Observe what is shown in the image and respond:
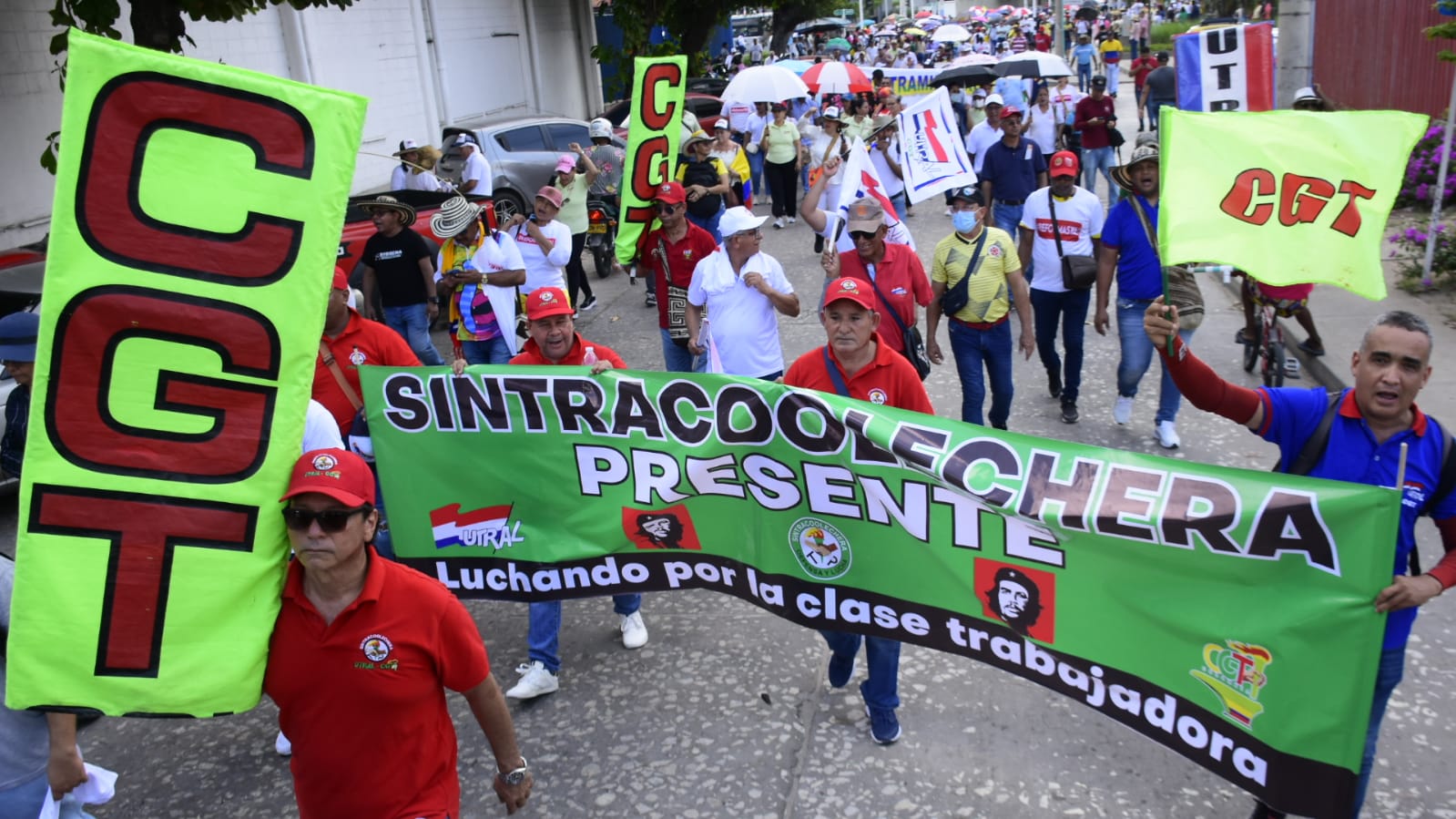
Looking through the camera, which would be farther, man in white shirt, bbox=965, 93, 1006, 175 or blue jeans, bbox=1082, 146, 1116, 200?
blue jeans, bbox=1082, 146, 1116, 200

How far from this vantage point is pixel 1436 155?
1305 centimetres

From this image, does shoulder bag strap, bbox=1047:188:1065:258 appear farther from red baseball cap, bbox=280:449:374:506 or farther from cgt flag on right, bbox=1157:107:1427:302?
red baseball cap, bbox=280:449:374:506

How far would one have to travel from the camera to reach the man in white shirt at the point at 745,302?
21.5 ft

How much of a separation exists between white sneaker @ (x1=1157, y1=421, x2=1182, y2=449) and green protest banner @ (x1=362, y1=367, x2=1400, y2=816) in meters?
4.02

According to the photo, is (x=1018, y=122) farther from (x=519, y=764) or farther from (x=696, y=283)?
(x=519, y=764)

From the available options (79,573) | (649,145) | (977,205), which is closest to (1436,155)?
(977,205)

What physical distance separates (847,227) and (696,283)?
0.96 meters

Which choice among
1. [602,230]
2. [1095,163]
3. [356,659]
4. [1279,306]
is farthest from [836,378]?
[1095,163]

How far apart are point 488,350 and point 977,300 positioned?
3.43 metres

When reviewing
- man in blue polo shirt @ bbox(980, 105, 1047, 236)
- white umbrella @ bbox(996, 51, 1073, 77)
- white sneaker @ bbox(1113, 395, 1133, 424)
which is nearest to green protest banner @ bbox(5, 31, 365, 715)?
white sneaker @ bbox(1113, 395, 1133, 424)

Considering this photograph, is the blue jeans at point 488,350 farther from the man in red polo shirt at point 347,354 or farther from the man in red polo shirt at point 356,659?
the man in red polo shirt at point 356,659

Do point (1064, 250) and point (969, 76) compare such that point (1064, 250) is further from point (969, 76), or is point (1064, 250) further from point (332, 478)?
point (969, 76)

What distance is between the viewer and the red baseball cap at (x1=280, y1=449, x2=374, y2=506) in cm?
294

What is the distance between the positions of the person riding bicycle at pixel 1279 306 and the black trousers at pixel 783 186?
8783 mm
